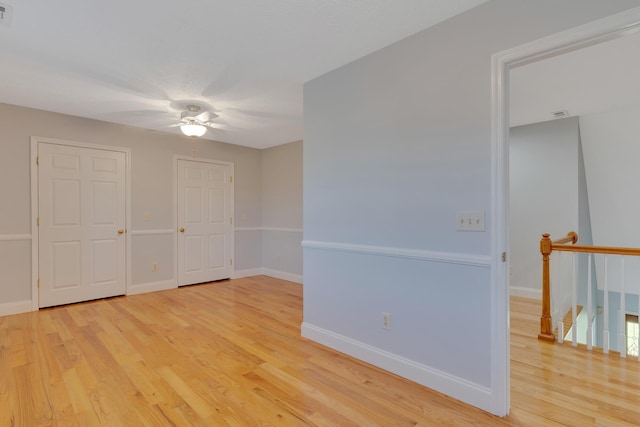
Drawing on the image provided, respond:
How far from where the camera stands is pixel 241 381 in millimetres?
2213

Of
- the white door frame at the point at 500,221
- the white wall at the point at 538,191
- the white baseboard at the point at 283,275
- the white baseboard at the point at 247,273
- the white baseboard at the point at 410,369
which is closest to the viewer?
the white door frame at the point at 500,221

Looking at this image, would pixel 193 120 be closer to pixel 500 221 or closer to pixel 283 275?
pixel 283 275

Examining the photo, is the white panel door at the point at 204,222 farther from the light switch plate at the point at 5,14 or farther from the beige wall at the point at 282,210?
the light switch plate at the point at 5,14

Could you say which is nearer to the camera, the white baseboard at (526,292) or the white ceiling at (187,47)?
the white ceiling at (187,47)

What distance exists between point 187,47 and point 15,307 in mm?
3665

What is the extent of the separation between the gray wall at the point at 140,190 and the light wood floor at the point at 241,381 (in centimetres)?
90

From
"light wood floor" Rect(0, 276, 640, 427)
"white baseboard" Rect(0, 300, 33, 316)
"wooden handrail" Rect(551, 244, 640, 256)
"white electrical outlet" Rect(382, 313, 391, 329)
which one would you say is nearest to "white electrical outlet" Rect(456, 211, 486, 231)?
"white electrical outlet" Rect(382, 313, 391, 329)

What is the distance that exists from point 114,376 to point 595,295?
633 centimetres

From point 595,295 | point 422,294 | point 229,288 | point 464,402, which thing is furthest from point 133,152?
point 595,295

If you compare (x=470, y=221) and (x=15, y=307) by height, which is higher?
(x=470, y=221)

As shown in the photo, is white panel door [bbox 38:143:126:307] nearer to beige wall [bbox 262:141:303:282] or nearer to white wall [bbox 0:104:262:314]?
white wall [bbox 0:104:262:314]

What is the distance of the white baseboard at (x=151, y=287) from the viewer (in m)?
4.55

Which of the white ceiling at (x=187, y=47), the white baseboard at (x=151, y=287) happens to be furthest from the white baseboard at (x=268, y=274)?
the white ceiling at (x=187, y=47)

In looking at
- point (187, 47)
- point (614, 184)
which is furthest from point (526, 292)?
point (187, 47)
